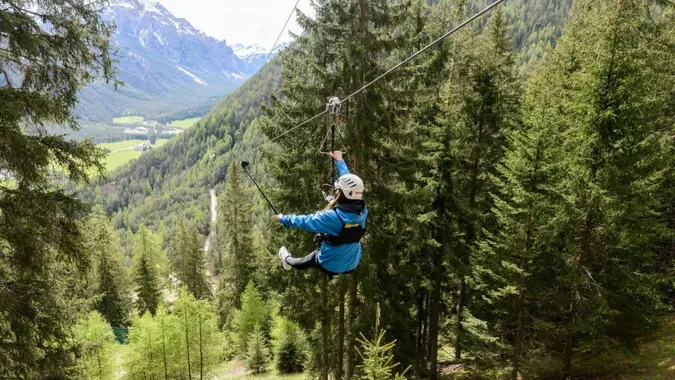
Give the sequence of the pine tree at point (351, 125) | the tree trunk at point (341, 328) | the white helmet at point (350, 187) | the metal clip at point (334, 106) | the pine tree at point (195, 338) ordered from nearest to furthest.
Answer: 1. the white helmet at point (350, 187)
2. the metal clip at point (334, 106)
3. the pine tree at point (351, 125)
4. the tree trunk at point (341, 328)
5. the pine tree at point (195, 338)

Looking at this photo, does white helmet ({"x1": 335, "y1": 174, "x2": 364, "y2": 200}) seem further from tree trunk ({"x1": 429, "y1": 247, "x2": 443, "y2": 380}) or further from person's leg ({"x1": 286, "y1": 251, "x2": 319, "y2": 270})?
tree trunk ({"x1": 429, "y1": 247, "x2": 443, "y2": 380})

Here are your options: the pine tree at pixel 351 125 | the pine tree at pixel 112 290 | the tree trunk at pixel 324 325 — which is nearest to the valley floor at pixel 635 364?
the tree trunk at pixel 324 325

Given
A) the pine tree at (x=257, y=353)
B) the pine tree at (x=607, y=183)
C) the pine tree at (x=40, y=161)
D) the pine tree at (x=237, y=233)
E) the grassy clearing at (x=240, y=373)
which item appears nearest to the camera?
the pine tree at (x=40, y=161)

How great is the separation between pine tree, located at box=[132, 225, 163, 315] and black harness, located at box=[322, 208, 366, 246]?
3754cm

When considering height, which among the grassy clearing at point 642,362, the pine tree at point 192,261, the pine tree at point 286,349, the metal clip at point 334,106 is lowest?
the pine tree at point 286,349

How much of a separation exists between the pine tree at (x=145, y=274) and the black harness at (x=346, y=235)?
123ft

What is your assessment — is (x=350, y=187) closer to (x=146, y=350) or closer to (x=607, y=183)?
(x=607, y=183)

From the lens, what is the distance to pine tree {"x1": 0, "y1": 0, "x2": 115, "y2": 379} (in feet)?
21.6

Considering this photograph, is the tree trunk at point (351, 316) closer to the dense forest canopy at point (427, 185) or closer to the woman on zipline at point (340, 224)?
→ the dense forest canopy at point (427, 185)

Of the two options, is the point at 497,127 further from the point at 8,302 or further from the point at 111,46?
the point at 8,302

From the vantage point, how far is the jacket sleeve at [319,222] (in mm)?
5988

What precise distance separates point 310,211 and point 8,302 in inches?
296

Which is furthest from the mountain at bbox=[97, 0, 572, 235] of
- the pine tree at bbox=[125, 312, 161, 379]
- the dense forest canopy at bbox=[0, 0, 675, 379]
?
the dense forest canopy at bbox=[0, 0, 675, 379]

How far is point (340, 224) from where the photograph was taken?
6102mm
